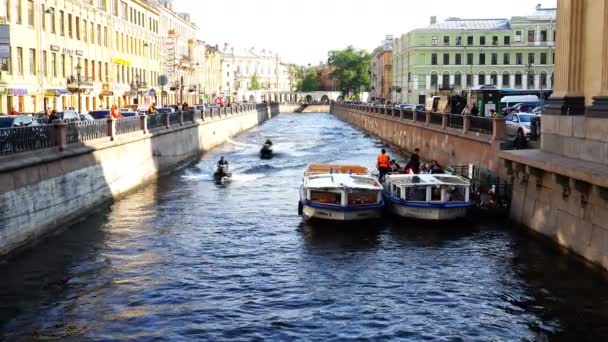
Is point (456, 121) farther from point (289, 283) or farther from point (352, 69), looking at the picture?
point (352, 69)

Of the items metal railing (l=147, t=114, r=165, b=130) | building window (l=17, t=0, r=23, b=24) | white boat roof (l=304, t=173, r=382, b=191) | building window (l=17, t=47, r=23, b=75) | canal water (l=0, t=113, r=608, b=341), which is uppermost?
building window (l=17, t=0, r=23, b=24)

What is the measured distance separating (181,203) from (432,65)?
88.6m

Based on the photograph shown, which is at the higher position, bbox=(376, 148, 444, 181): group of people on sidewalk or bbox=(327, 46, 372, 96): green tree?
bbox=(327, 46, 372, 96): green tree

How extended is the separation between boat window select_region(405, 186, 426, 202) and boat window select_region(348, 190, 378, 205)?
1.12 metres

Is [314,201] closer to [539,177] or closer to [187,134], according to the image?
[539,177]

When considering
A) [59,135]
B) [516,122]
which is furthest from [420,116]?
[59,135]

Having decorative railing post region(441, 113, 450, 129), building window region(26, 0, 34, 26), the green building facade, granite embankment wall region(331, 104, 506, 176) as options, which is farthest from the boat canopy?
the green building facade

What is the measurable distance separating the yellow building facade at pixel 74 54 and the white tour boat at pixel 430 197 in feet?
45.5

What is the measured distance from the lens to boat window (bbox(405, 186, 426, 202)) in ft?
84.1

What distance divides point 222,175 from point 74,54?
26707mm

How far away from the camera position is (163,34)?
96938mm

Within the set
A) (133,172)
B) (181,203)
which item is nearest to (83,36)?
(133,172)

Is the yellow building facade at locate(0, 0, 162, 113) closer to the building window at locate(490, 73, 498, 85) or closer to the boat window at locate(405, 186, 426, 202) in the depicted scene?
the boat window at locate(405, 186, 426, 202)

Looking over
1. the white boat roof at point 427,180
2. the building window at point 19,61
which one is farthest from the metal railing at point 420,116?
the building window at point 19,61
